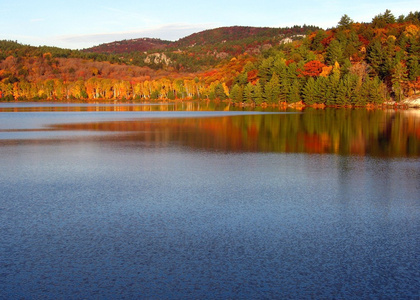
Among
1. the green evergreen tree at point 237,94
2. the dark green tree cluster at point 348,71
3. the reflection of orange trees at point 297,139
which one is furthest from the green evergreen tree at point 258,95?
the reflection of orange trees at point 297,139

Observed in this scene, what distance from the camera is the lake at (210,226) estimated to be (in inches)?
321

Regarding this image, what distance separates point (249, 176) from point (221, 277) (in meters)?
10.2

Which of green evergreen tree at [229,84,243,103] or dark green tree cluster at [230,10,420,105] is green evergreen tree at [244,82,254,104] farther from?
green evergreen tree at [229,84,243,103]

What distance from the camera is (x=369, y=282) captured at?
8203mm

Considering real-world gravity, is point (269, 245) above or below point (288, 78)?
below

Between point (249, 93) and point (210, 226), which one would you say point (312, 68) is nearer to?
point (249, 93)

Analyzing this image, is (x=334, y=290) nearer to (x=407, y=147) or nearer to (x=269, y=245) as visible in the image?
(x=269, y=245)

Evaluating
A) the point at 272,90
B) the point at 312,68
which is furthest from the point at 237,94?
the point at 312,68

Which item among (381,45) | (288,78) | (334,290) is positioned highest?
(381,45)

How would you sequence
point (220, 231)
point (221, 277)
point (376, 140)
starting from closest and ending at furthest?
point (221, 277) → point (220, 231) → point (376, 140)

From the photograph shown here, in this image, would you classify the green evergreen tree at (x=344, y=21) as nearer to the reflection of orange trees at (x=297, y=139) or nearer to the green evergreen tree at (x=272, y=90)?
the green evergreen tree at (x=272, y=90)

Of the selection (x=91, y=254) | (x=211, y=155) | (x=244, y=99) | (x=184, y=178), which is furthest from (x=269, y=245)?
(x=244, y=99)

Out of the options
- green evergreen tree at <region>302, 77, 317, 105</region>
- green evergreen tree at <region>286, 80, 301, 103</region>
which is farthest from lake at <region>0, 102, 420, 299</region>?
green evergreen tree at <region>286, 80, 301, 103</region>

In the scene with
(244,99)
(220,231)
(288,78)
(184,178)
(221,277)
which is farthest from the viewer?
(244,99)
